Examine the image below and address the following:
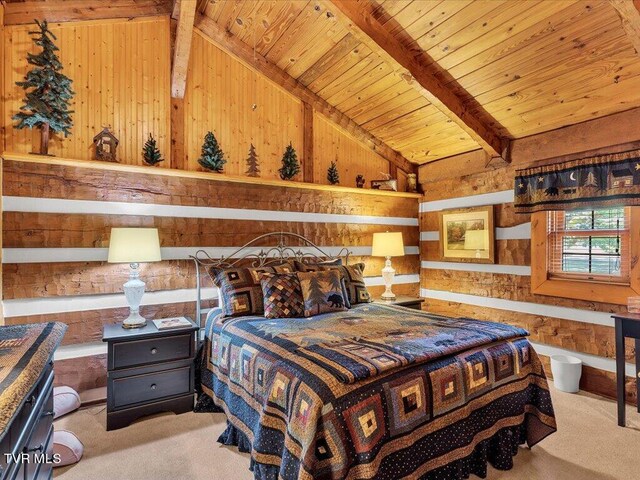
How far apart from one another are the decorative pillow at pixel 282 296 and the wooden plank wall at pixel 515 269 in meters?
2.46

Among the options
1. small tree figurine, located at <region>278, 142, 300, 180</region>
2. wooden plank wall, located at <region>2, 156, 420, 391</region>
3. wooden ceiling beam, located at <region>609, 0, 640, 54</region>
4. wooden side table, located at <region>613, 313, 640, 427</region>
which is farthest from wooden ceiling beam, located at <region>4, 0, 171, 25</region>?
wooden side table, located at <region>613, 313, 640, 427</region>

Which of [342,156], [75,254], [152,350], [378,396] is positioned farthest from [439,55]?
[75,254]

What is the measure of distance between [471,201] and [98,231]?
400 centimetres

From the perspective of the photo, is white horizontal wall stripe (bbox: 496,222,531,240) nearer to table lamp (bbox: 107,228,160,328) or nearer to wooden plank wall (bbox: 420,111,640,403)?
wooden plank wall (bbox: 420,111,640,403)

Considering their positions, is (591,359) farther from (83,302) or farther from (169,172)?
(83,302)

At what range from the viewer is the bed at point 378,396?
1.59 metres

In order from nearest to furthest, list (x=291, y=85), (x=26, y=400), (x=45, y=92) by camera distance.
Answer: (x=26, y=400) < (x=45, y=92) < (x=291, y=85)

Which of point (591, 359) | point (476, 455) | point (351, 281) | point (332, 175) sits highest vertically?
point (332, 175)

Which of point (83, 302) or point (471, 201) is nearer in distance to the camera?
point (83, 302)

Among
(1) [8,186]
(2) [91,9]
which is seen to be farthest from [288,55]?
(1) [8,186]

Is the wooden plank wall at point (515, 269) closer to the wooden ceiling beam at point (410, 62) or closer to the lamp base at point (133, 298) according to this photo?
the wooden ceiling beam at point (410, 62)

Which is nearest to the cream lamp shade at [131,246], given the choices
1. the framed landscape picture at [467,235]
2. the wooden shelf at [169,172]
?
the wooden shelf at [169,172]

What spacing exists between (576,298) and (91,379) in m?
4.46

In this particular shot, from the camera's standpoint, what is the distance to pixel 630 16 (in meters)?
2.29
